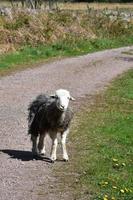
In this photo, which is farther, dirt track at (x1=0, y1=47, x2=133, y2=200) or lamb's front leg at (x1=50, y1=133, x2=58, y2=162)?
lamb's front leg at (x1=50, y1=133, x2=58, y2=162)

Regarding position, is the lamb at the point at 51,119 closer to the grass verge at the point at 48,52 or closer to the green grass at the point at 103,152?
the green grass at the point at 103,152

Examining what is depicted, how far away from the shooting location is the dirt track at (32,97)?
8.85 m

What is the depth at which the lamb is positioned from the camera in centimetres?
968

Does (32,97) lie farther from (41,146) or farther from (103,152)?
(41,146)

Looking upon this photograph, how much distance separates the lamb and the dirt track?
301mm

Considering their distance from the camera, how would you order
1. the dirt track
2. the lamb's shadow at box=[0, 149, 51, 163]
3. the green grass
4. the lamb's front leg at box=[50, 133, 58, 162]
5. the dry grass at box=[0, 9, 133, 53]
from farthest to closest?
the dry grass at box=[0, 9, 133, 53]
the lamb's shadow at box=[0, 149, 51, 163]
the lamb's front leg at box=[50, 133, 58, 162]
the dirt track
the green grass

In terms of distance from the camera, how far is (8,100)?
15.8 meters

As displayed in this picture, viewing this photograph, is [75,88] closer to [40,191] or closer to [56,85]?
[56,85]

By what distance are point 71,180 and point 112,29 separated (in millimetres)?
25513

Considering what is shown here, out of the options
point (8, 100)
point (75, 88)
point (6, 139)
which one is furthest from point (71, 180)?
point (75, 88)

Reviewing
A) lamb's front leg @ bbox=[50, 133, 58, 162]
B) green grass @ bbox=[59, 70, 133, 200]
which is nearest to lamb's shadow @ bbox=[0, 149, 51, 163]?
lamb's front leg @ bbox=[50, 133, 58, 162]

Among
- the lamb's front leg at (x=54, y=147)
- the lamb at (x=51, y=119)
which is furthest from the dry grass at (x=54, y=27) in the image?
the lamb's front leg at (x=54, y=147)

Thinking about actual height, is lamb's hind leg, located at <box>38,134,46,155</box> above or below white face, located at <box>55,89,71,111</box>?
below

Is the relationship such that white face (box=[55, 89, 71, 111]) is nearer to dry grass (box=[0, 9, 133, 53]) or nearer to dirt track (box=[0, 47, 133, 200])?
dirt track (box=[0, 47, 133, 200])
